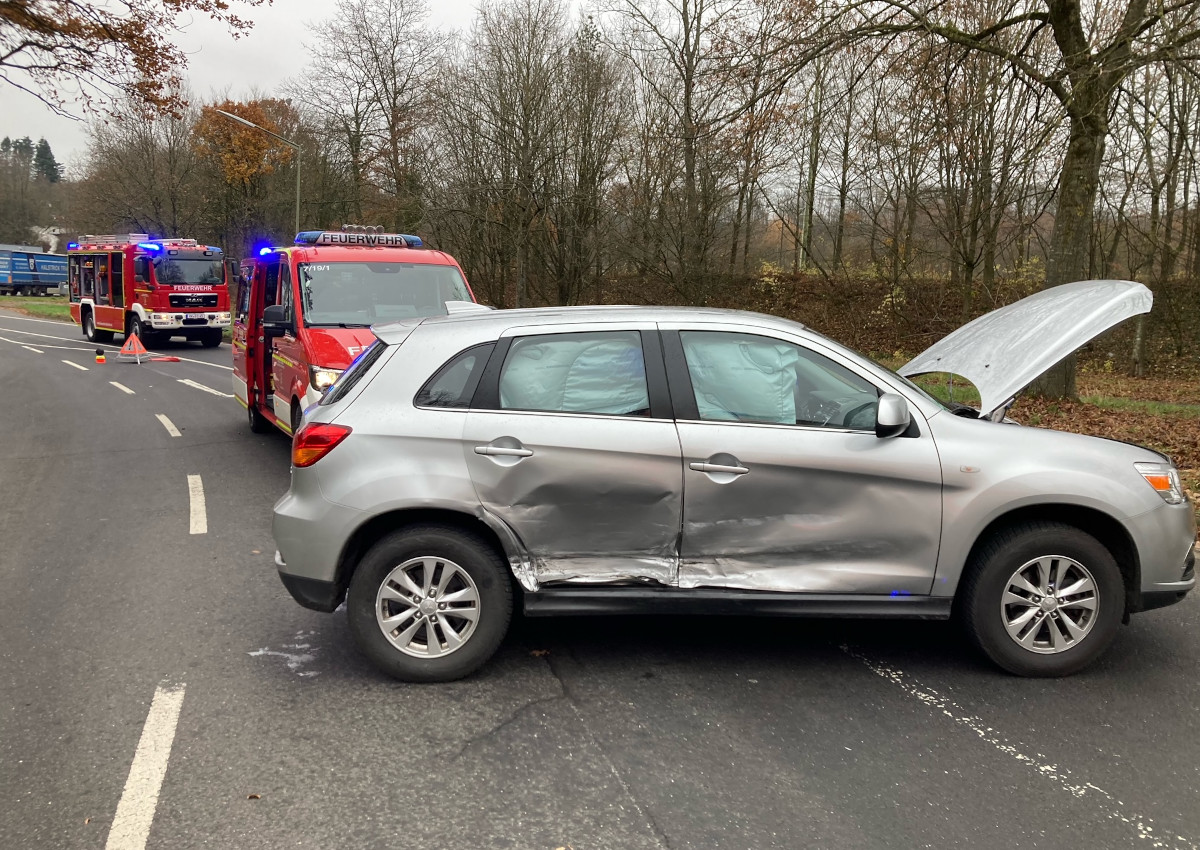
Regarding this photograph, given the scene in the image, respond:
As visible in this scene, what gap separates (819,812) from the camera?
3.15 meters

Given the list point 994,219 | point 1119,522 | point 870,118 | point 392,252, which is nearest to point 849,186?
point 870,118

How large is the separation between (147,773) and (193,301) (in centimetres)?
2500

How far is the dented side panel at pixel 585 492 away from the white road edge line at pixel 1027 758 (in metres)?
1.17

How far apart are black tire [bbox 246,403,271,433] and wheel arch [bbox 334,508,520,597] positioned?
25.9ft

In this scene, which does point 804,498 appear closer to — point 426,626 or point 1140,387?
point 426,626

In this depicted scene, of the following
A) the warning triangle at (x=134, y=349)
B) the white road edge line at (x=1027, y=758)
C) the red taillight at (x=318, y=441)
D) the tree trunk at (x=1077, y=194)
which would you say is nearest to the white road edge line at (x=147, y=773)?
the red taillight at (x=318, y=441)

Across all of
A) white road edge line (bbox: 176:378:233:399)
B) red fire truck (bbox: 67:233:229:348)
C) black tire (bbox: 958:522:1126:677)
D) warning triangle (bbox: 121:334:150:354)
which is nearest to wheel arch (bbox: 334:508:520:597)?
black tire (bbox: 958:522:1126:677)

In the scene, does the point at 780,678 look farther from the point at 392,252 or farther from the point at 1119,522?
the point at 392,252

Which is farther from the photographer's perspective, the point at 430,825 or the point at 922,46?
the point at 922,46

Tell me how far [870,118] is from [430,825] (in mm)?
24467

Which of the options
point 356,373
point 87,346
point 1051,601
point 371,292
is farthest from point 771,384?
point 87,346

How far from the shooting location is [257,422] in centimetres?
1168

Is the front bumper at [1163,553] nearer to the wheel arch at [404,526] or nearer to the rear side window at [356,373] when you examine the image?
the wheel arch at [404,526]

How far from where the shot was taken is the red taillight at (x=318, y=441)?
14.0 ft
